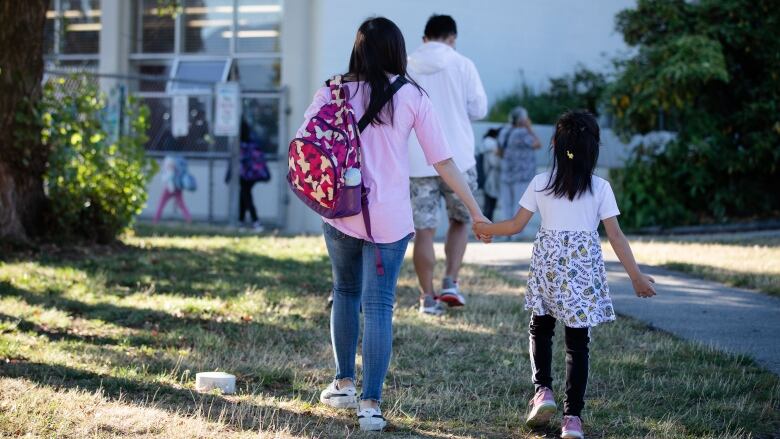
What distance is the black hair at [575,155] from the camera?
4.62m

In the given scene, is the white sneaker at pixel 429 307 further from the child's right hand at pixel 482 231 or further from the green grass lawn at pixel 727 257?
the green grass lawn at pixel 727 257

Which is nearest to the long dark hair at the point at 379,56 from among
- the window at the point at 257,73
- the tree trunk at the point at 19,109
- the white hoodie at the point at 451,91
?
the white hoodie at the point at 451,91

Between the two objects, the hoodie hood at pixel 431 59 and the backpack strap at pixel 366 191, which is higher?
the hoodie hood at pixel 431 59

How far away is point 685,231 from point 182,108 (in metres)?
8.12

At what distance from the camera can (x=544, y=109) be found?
19047 mm

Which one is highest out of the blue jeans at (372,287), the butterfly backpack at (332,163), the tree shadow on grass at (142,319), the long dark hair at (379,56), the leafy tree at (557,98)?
the leafy tree at (557,98)

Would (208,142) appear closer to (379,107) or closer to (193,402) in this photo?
(193,402)

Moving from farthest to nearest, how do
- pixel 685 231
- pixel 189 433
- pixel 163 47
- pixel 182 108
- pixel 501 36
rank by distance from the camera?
pixel 163 47 → pixel 501 36 → pixel 182 108 → pixel 685 231 → pixel 189 433

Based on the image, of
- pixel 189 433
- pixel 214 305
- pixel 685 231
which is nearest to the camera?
pixel 189 433

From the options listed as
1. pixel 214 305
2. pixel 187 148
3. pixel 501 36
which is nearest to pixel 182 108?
pixel 187 148

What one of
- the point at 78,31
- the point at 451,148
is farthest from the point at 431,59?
the point at 78,31

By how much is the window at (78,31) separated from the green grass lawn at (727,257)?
12263mm

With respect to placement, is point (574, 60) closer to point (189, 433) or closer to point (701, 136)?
point (701, 136)

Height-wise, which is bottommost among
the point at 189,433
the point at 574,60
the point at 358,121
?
the point at 189,433
